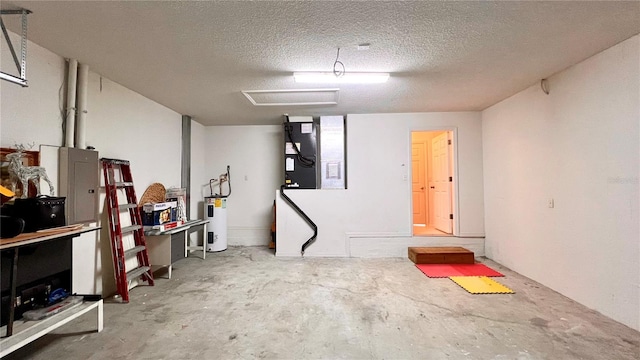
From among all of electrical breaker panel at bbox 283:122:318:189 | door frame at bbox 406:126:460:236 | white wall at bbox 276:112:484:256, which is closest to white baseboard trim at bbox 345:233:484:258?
white wall at bbox 276:112:484:256

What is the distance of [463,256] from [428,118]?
8.33 feet

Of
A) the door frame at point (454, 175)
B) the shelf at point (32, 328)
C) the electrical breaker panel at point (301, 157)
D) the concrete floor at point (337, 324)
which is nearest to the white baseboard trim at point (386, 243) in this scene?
the door frame at point (454, 175)

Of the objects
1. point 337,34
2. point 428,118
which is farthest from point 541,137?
point 337,34

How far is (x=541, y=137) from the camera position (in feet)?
10.9

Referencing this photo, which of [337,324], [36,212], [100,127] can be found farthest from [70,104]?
[337,324]

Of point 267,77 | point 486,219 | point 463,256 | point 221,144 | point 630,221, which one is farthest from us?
point 221,144

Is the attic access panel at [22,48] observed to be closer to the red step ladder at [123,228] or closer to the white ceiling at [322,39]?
the white ceiling at [322,39]

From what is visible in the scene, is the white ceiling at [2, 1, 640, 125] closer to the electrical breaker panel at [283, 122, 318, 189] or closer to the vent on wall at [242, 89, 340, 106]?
the vent on wall at [242, 89, 340, 106]

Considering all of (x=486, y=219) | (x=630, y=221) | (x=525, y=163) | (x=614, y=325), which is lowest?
(x=614, y=325)

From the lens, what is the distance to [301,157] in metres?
4.91

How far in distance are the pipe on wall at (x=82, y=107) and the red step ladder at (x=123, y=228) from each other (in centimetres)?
32

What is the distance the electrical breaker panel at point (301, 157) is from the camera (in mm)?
4898

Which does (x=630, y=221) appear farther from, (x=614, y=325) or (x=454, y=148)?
(x=454, y=148)

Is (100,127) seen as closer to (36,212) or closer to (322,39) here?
(36,212)
